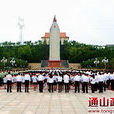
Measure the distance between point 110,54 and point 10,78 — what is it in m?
53.7

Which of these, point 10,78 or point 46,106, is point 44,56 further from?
point 46,106

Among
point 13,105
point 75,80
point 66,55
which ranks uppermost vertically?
point 66,55

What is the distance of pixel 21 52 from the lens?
65.6m

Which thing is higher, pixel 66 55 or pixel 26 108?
pixel 66 55

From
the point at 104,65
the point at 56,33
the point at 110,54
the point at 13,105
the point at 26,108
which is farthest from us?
the point at 110,54

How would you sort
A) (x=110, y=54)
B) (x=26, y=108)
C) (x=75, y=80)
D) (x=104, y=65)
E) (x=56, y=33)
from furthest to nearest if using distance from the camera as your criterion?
1. (x=110, y=54)
2. (x=56, y=33)
3. (x=104, y=65)
4. (x=75, y=80)
5. (x=26, y=108)

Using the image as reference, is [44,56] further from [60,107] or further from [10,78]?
[60,107]

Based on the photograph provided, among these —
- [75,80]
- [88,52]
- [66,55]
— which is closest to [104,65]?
[88,52]

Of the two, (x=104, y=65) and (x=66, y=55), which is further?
(x=66, y=55)

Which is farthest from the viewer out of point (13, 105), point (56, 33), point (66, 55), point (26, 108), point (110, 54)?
point (66, 55)

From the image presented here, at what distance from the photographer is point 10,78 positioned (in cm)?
1487

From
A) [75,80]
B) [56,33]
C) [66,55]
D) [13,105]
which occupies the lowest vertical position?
[13,105]

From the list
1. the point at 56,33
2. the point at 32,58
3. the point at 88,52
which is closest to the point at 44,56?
the point at 32,58

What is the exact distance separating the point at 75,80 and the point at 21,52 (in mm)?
52568
